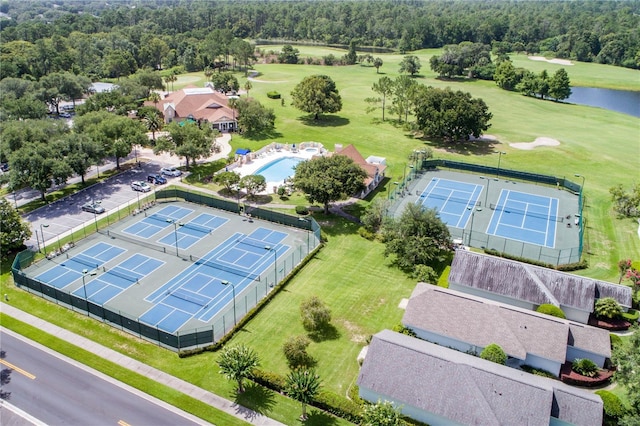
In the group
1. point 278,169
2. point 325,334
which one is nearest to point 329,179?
point 325,334

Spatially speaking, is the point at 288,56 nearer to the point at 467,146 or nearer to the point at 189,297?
the point at 467,146

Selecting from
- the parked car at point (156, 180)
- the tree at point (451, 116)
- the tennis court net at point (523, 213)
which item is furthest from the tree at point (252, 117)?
the tennis court net at point (523, 213)

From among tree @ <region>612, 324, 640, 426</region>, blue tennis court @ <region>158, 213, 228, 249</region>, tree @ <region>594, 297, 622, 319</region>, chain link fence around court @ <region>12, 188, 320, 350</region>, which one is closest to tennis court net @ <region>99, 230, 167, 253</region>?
chain link fence around court @ <region>12, 188, 320, 350</region>

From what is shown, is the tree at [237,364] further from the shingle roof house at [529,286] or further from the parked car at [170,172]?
the parked car at [170,172]

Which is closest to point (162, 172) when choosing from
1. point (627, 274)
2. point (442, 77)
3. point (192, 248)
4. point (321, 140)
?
point (192, 248)

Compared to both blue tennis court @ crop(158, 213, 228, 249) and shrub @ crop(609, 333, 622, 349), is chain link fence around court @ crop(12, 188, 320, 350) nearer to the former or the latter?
blue tennis court @ crop(158, 213, 228, 249)
